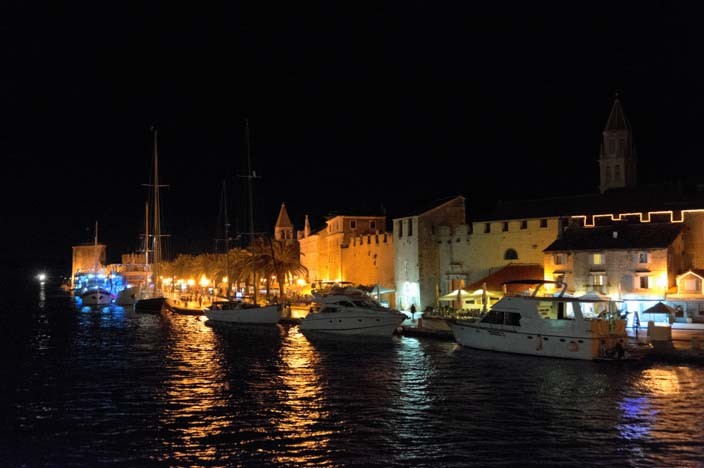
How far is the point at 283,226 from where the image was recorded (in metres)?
110

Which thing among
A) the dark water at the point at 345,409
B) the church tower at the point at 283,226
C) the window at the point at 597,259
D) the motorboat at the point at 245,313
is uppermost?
the church tower at the point at 283,226

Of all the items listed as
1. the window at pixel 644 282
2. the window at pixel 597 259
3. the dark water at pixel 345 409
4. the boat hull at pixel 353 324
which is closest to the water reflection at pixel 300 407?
the dark water at pixel 345 409

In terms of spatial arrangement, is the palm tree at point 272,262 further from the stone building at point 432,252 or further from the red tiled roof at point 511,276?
the red tiled roof at point 511,276

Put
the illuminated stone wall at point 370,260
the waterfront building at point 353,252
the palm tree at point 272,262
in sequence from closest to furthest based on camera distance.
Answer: the palm tree at point 272,262, the illuminated stone wall at point 370,260, the waterfront building at point 353,252

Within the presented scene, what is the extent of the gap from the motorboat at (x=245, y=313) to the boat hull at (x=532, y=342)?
1930cm

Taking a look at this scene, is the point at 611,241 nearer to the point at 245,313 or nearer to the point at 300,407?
the point at 245,313

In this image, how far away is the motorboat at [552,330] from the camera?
114 ft

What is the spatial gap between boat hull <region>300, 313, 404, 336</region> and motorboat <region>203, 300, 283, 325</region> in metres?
6.38

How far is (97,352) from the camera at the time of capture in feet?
140

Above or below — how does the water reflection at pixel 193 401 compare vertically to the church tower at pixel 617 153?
below

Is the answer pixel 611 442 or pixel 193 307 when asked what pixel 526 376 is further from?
pixel 193 307

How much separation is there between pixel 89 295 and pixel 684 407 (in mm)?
84898

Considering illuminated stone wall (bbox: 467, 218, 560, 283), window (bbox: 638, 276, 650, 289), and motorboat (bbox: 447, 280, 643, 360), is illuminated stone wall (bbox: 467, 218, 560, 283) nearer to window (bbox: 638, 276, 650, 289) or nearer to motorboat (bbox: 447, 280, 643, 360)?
window (bbox: 638, 276, 650, 289)

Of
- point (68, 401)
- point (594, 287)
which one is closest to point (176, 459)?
point (68, 401)
